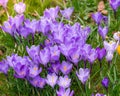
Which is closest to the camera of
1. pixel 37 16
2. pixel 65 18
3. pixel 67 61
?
pixel 67 61

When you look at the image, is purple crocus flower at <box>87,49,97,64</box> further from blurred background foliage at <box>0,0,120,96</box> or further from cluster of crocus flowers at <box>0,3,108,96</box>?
blurred background foliage at <box>0,0,120,96</box>

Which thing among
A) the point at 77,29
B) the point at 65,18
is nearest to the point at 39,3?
the point at 65,18

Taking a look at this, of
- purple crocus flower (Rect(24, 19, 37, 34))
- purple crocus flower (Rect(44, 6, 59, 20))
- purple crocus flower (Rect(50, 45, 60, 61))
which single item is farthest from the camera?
purple crocus flower (Rect(44, 6, 59, 20))

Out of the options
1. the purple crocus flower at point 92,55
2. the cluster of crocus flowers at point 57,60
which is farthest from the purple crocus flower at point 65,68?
the purple crocus flower at point 92,55

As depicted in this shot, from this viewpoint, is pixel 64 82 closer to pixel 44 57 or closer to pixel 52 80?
pixel 52 80

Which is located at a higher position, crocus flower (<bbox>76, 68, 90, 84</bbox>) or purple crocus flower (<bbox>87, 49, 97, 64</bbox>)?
purple crocus flower (<bbox>87, 49, 97, 64</bbox>)

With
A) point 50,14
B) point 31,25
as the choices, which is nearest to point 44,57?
point 31,25

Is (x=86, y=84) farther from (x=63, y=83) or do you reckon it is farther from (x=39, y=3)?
(x=39, y=3)

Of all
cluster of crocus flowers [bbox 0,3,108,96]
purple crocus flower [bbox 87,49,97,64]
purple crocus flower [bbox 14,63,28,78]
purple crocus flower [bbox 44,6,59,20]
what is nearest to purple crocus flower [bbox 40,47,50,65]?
cluster of crocus flowers [bbox 0,3,108,96]

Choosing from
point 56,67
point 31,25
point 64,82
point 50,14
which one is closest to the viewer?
point 64,82

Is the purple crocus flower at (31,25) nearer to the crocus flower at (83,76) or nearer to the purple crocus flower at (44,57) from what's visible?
the purple crocus flower at (44,57)

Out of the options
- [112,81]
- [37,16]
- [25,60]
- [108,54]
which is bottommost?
[112,81]
